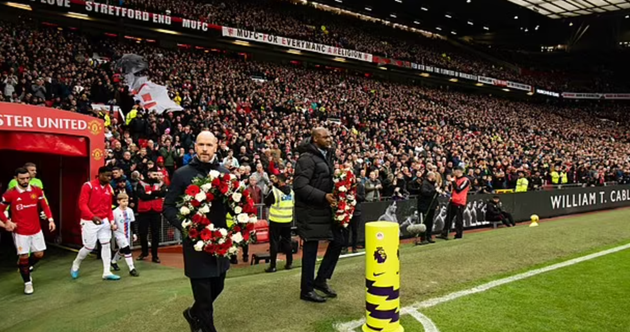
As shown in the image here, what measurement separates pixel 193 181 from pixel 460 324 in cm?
309

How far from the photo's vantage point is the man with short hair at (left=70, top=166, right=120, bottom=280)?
8188mm

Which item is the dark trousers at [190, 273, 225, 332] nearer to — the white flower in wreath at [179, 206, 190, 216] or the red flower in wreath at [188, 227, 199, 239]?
the red flower in wreath at [188, 227, 199, 239]

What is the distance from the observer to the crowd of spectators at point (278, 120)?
14.9 meters

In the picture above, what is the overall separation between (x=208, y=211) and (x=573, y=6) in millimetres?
45075

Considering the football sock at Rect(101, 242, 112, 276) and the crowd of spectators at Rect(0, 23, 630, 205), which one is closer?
the football sock at Rect(101, 242, 112, 276)

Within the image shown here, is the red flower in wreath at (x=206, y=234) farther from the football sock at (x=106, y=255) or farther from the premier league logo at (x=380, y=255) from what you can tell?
the football sock at (x=106, y=255)

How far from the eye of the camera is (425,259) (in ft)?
26.7

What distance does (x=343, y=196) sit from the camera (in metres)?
5.39

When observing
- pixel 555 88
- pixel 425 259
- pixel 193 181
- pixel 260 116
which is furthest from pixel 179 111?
pixel 555 88

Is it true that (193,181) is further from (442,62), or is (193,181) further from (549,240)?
(442,62)

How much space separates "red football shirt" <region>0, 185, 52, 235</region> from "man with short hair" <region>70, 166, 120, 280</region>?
0.70 m

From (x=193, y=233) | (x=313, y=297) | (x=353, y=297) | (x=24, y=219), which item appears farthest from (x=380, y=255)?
(x=24, y=219)

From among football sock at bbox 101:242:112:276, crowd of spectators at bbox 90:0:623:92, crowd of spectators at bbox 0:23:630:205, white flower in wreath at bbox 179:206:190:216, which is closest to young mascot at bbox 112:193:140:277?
football sock at bbox 101:242:112:276

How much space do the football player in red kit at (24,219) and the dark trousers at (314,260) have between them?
15.6 feet
